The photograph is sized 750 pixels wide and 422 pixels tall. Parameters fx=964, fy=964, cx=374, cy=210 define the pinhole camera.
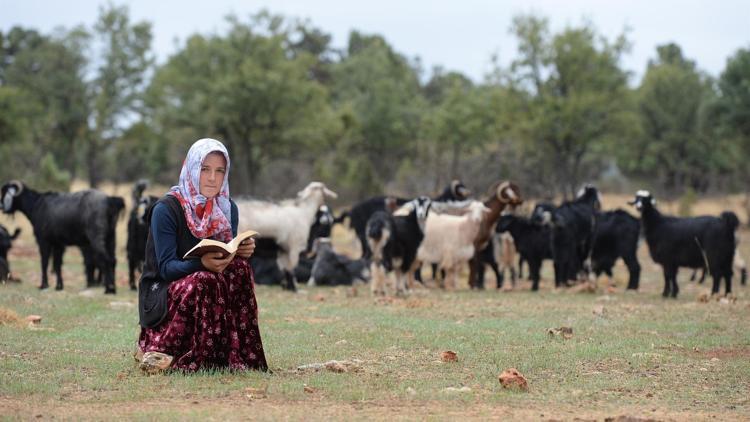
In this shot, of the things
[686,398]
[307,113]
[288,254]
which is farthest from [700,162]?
[686,398]

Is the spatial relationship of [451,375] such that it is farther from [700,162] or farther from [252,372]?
[700,162]

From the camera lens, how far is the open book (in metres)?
7.62

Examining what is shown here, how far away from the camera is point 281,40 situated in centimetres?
4875

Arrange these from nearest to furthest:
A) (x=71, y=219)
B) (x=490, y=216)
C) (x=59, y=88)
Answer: (x=71, y=219)
(x=490, y=216)
(x=59, y=88)

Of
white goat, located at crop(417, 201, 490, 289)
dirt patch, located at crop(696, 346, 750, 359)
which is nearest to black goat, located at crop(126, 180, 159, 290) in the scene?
white goat, located at crop(417, 201, 490, 289)

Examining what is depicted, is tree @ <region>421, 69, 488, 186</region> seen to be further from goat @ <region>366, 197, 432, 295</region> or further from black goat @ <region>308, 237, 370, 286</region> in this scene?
goat @ <region>366, 197, 432, 295</region>

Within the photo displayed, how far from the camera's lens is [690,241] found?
699 inches

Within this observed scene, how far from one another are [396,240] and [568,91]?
32.3 m

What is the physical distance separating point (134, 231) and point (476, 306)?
22.4ft

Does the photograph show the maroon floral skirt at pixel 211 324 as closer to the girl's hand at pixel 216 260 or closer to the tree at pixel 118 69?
the girl's hand at pixel 216 260

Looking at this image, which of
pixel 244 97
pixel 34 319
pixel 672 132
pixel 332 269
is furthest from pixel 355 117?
pixel 34 319

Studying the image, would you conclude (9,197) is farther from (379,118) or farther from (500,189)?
(379,118)

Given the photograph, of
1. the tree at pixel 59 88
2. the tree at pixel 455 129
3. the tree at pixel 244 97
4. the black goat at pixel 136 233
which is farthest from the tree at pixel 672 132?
the black goat at pixel 136 233

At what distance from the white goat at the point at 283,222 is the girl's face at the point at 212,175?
375 inches
